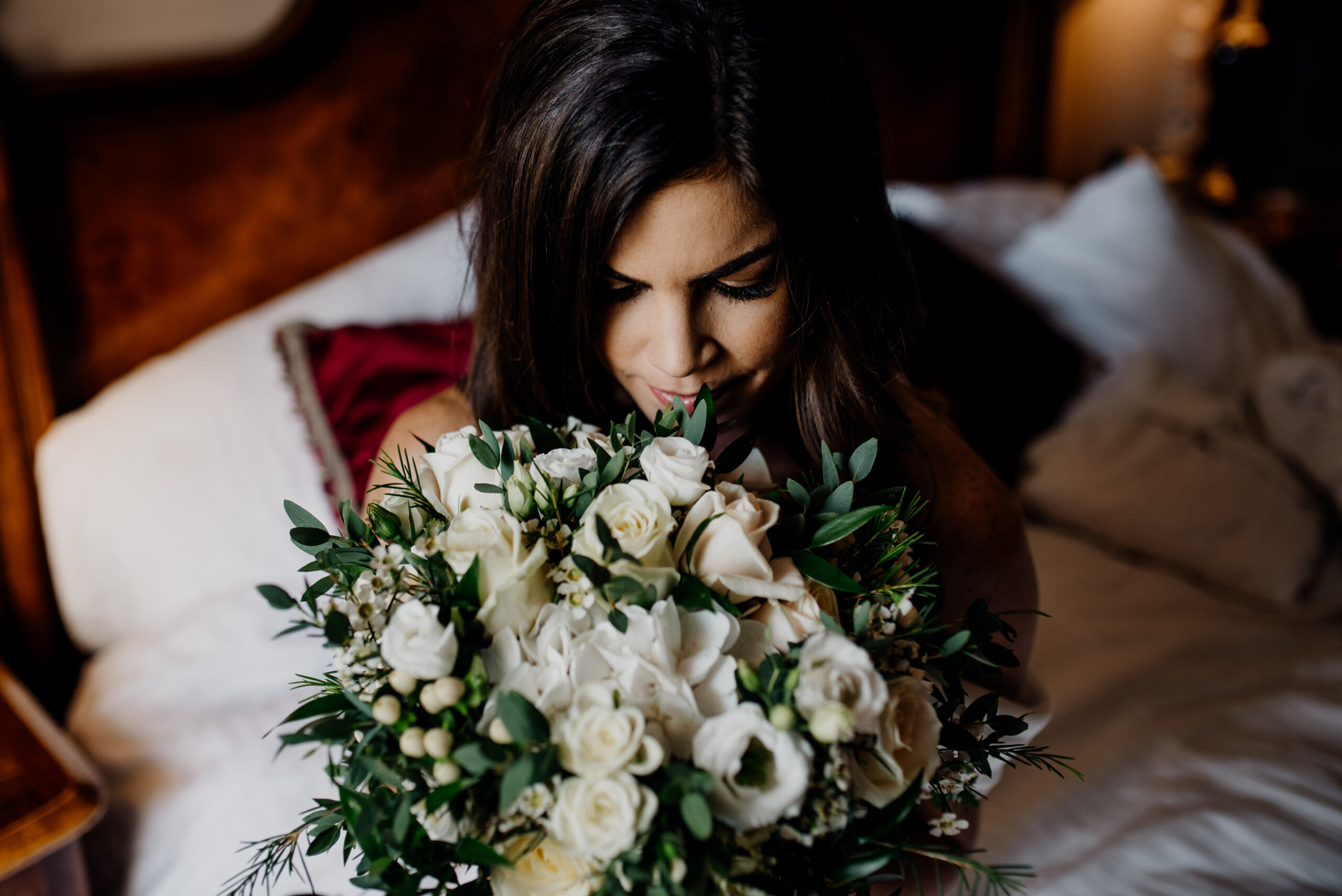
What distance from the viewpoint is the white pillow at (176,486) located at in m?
1.51

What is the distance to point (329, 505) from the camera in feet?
4.89

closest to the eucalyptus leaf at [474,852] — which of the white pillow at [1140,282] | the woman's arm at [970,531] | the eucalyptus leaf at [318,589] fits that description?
the eucalyptus leaf at [318,589]

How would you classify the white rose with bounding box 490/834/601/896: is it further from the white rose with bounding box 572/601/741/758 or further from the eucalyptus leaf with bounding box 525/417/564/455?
the eucalyptus leaf with bounding box 525/417/564/455

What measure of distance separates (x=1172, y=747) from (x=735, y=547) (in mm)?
1131

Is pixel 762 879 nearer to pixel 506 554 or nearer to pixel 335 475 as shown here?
pixel 506 554

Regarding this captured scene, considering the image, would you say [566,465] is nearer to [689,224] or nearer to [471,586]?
[471,586]

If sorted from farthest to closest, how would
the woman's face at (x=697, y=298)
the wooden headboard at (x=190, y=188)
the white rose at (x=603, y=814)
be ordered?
the wooden headboard at (x=190, y=188) → the woman's face at (x=697, y=298) → the white rose at (x=603, y=814)

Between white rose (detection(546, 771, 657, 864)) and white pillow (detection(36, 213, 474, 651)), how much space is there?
1.03m

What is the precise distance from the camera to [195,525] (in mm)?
1506

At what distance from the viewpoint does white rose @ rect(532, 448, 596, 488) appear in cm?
74

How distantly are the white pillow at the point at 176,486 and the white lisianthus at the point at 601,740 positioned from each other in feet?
3.35

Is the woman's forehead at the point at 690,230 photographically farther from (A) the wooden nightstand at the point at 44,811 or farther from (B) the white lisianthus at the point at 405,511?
(A) the wooden nightstand at the point at 44,811

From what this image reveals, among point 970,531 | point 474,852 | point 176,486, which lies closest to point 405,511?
point 474,852

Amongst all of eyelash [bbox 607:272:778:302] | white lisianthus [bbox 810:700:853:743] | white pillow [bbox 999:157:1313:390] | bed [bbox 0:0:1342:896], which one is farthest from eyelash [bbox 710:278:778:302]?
white pillow [bbox 999:157:1313:390]
